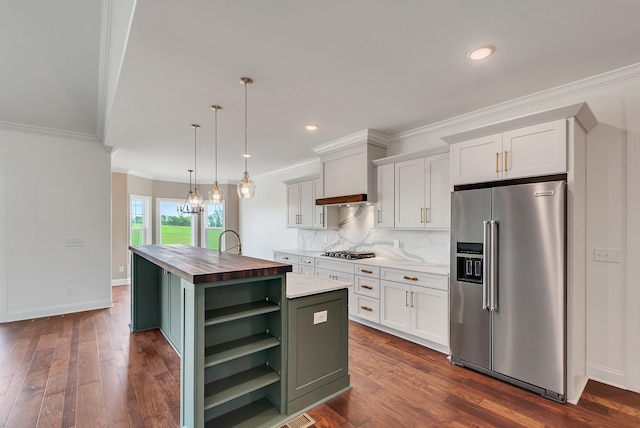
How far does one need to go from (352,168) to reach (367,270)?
56.7 inches

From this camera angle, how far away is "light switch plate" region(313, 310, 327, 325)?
2316mm

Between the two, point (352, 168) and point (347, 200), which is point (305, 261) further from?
point (352, 168)

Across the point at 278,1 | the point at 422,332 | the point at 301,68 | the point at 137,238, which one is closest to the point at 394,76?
the point at 301,68

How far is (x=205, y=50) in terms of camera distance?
212 cm

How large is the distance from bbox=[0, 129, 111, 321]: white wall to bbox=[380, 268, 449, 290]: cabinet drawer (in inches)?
170

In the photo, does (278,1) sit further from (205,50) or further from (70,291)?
(70,291)

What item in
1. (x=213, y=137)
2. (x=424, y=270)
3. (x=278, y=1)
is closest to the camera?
(x=278, y=1)

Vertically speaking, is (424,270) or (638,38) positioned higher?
(638,38)

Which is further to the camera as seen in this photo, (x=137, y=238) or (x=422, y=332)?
(x=137, y=238)

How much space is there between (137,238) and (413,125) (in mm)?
6746

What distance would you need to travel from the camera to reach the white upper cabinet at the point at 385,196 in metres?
3.92

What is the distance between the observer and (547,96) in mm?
2818

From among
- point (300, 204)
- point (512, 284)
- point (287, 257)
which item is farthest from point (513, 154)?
point (287, 257)

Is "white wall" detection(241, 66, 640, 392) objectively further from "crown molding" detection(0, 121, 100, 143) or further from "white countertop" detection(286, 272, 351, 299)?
"crown molding" detection(0, 121, 100, 143)
